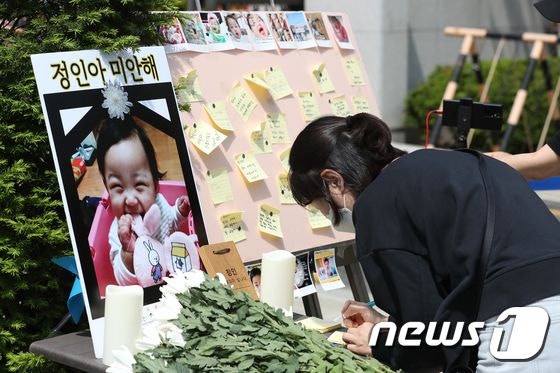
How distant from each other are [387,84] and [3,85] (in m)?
7.00

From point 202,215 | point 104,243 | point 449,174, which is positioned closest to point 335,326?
point 202,215

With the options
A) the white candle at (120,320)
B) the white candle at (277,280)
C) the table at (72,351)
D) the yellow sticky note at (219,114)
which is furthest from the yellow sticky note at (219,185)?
the white candle at (120,320)

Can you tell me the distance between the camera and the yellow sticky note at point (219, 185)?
355 centimetres

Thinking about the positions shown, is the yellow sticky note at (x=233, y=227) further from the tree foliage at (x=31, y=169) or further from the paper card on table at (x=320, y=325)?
the tree foliage at (x=31, y=169)

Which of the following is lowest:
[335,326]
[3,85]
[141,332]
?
[335,326]

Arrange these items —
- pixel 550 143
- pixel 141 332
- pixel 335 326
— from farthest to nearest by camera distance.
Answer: pixel 550 143
pixel 335 326
pixel 141 332

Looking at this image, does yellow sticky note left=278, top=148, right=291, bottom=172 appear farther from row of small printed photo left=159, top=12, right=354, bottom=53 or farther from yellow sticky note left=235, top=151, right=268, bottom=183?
row of small printed photo left=159, top=12, right=354, bottom=53

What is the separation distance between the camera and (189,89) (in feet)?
11.7

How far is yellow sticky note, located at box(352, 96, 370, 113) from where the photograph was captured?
438 centimetres

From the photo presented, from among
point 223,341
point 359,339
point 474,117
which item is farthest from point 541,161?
point 223,341

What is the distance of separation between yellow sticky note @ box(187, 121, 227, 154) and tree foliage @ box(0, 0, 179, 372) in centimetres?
40

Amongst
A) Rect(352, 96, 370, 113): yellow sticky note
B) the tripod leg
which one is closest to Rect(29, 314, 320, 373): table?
Rect(352, 96, 370, 113): yellow sticky note

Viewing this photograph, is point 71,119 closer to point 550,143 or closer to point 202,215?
point 202,215

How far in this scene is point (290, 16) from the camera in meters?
4.16
